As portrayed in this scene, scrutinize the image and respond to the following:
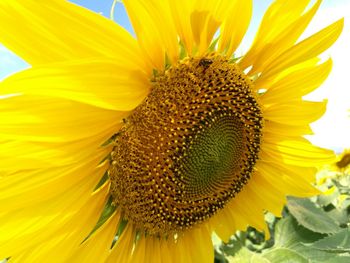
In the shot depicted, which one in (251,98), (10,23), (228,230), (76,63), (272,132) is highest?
(10,23)

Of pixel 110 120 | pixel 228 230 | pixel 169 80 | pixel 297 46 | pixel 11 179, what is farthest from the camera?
pixel 228 230

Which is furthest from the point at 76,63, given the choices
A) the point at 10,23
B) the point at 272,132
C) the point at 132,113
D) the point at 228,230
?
the point at 228,230

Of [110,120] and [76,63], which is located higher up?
[76,63]

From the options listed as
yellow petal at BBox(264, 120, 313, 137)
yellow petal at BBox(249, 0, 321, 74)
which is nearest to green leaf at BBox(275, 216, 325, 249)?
yellow petal at BBox(264, 120, 313, 137)

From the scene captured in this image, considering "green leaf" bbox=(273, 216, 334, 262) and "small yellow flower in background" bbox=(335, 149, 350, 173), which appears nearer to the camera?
"green leaf" bbox=(273, 216, 334, 262)

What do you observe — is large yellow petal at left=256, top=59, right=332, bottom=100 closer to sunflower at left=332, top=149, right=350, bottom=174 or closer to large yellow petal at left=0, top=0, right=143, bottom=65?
large yellow petal at left=0, top=0, right=143, bottom=65

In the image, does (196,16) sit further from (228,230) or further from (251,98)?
(228,230)

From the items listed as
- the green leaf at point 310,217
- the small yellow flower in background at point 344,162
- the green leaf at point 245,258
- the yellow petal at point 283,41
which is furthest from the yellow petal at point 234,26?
the small yellow flower in background at point 344,162

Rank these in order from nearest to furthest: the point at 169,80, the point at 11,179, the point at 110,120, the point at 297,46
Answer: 1. the point at 11,179
2. the point at 110,120
3. the point at 169,80
4. the point at 297,46

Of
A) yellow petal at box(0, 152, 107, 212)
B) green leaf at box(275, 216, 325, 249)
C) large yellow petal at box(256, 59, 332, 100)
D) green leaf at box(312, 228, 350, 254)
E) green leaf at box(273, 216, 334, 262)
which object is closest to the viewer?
yellow petal at box(0, 152, 107, 212)
